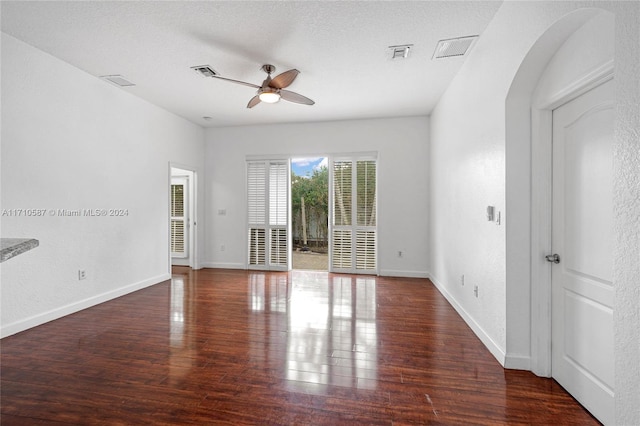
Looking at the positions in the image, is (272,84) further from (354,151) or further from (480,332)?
(480,332)

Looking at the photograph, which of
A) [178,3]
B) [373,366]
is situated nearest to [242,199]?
[178,3]

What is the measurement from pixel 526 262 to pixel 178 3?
340 cm

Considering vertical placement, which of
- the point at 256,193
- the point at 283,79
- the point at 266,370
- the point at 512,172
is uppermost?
the point at 283,79

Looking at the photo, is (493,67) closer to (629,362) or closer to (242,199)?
(629,362)

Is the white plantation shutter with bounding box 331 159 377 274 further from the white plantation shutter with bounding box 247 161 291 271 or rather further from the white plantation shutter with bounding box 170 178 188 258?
the white plantation shutter with bounding box 170 178 188 258

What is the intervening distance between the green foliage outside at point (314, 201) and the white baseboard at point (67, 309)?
5.29 m

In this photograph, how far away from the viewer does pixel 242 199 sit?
20.9 ft

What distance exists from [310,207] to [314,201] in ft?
0.80

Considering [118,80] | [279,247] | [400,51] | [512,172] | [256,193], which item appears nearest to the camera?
[512,172]

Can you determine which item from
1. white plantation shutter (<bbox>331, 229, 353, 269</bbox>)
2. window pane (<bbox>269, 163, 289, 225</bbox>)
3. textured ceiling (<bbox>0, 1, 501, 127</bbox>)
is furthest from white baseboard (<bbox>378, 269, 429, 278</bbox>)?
textured ceiling (<bbox>0, 1, 501, 127</bbox>)

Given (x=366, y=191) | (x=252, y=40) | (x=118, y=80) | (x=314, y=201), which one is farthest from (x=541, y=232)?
(x=314, y=201)

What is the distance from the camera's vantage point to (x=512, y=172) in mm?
2357

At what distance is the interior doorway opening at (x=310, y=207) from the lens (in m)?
9.52

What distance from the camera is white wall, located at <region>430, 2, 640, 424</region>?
3.83 feet
